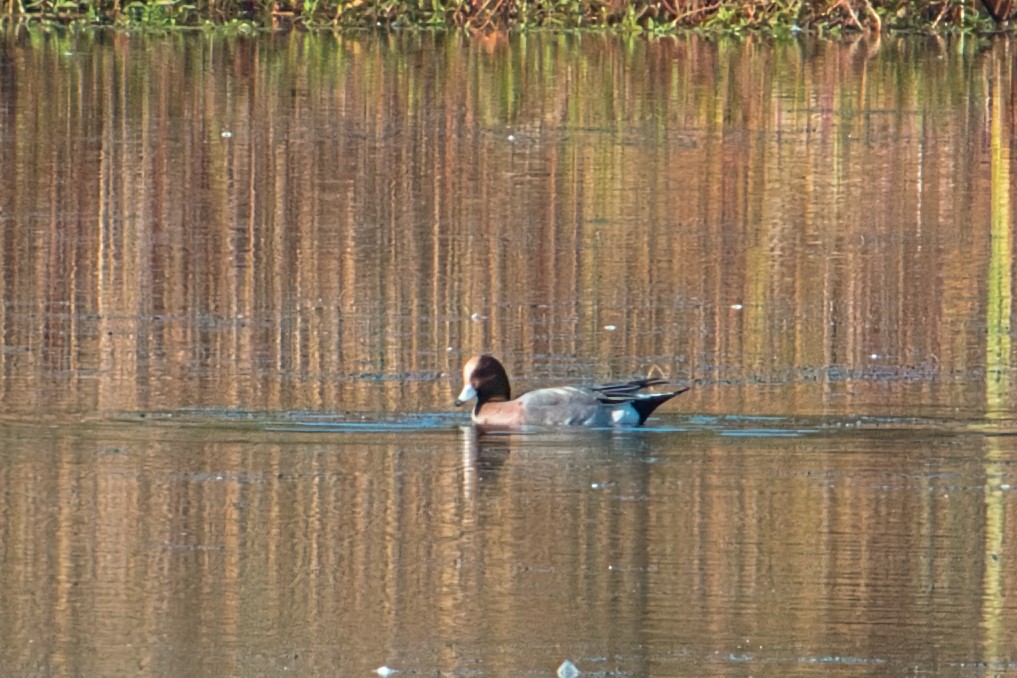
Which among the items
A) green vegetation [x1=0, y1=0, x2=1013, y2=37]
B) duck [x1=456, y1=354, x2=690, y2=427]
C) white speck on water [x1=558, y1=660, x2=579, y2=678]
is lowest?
white speck on water [x1=558, y1=660, x2=579, y2=678]

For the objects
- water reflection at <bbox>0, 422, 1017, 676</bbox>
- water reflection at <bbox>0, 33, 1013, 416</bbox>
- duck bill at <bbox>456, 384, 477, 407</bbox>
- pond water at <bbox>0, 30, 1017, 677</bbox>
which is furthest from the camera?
water reflection at <bbox>0, 33, 1013, 416</bbox>

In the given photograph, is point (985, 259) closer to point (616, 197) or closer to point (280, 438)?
point (616, 197)

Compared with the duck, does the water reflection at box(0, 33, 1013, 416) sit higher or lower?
higher

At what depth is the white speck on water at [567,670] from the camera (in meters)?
6.55

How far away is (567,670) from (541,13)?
30196 mm

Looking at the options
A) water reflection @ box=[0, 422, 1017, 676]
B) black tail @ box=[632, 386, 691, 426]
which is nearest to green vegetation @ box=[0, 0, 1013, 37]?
black tail @ box=[632, 386, 691, 426]

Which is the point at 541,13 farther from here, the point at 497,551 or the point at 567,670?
the point at 567,670

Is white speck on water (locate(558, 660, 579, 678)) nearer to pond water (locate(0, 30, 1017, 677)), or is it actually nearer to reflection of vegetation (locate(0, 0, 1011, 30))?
pond water (locate(0, 30, 1017, 677))

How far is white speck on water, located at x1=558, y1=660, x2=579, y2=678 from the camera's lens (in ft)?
21.5

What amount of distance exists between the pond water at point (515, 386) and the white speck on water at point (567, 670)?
0.04ft

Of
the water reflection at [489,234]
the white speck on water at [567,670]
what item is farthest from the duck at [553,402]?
Answer: the white speck on water at [567,670]

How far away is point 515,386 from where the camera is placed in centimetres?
1112

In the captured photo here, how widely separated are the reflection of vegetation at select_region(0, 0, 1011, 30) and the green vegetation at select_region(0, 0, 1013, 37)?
0.04 ft

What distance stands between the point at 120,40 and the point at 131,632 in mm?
26415
